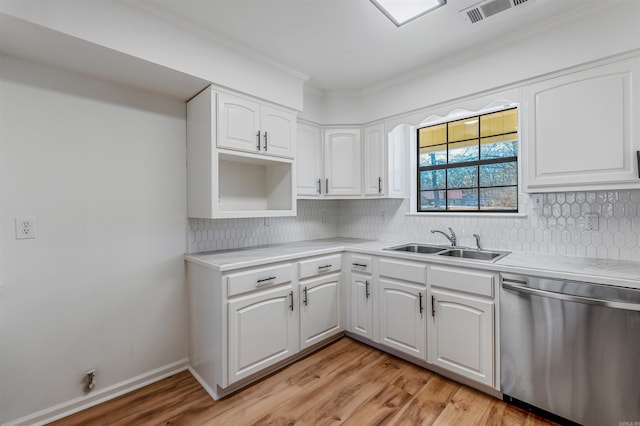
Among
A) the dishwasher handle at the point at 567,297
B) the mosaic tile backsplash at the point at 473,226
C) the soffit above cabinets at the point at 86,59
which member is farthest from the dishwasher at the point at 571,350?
the soffit above cabinets at the point at 86,59

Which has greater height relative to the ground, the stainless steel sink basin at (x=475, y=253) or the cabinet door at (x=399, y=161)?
the cabinet door at (x=399, y=161)

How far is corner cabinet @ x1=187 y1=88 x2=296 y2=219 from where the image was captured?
219 cm

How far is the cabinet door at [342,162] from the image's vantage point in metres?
3.22

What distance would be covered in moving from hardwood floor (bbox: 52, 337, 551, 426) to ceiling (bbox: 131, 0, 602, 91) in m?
2.57

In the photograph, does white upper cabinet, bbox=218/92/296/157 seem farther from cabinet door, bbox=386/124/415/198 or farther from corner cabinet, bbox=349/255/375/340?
corner cabinet, bbox=349/255/375/340

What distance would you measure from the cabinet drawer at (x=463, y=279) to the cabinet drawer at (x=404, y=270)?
0.07 meters

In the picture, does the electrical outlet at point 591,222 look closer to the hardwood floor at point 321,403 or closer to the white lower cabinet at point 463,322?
the white lower cabinet at point 463,322

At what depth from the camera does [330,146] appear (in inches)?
128

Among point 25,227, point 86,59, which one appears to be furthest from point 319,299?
point 86,59

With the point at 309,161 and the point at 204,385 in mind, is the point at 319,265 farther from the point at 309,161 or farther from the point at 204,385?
the point at 204,385

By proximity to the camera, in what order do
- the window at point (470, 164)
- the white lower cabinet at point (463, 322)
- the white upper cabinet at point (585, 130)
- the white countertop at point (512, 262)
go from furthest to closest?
the window at point (470, 164), the white lower cabinet at point (463, 322), the white upper cabinet at point (585, 130), the white countertop at point (512, 262)

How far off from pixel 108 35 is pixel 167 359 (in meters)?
2.31

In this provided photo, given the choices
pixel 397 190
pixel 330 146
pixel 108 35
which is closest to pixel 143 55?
pixel 108 35

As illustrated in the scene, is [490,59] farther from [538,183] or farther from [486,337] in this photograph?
[486,337]
